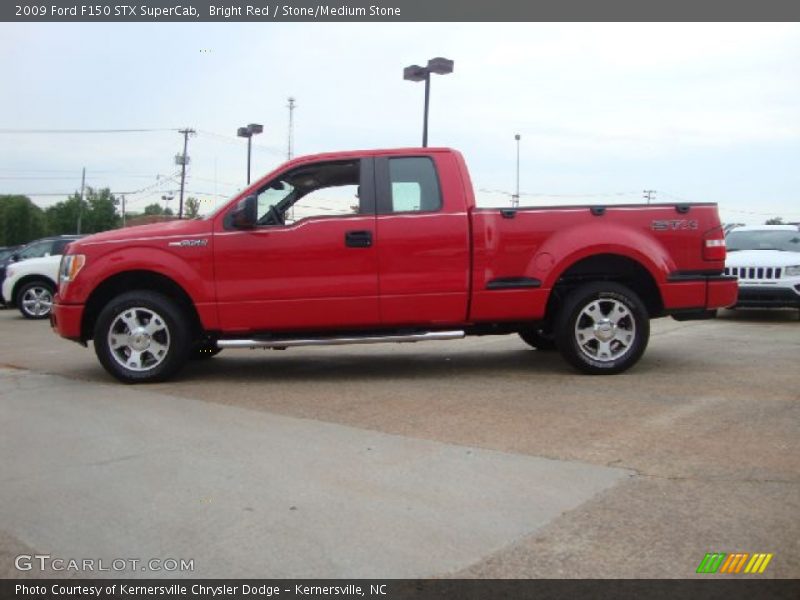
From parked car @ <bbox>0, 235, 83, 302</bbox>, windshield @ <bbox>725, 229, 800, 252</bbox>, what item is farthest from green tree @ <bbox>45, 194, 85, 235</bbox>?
windshield @ <bbox>725, 229, 800, 252</bbox>

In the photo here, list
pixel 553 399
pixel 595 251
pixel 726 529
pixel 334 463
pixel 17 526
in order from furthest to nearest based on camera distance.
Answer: pixel 595 251, pixel 553 399, pixel 334 463, pixel 17 526, pixel 726 529

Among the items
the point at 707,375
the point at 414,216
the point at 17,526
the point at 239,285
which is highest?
the point at 414,216

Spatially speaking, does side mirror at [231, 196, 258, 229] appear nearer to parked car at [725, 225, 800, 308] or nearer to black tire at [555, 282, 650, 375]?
black tire at [555, 282, 650, 375]

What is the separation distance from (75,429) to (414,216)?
3224 millimetres

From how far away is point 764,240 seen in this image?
12445 mm

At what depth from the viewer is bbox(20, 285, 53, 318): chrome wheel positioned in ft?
49.2

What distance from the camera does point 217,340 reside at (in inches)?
265

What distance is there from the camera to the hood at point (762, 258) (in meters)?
11.1

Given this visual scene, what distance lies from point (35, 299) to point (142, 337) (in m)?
9.87

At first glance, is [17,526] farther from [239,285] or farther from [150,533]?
[239,285]

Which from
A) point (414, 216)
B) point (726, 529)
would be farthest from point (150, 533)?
point (414, 216)

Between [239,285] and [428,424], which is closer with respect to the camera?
[428,424]

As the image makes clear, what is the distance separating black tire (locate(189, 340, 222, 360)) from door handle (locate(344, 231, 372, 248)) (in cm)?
175

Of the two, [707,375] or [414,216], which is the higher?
[414,216]
